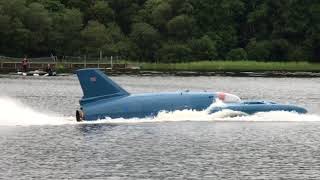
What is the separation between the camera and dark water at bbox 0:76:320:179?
4175 centimetres

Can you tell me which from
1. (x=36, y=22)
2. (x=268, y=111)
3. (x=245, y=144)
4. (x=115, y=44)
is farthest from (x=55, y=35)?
(x=245, y=144)

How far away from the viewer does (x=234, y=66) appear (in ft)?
618

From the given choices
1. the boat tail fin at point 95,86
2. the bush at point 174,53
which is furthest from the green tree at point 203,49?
the boat tail fin at point 95,86

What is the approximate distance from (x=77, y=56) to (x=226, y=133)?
13000 centimetres

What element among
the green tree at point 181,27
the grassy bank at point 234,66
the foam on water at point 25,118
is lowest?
the grassy bank at point 234,66

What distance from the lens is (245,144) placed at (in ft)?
170

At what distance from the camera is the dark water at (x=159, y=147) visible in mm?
41750

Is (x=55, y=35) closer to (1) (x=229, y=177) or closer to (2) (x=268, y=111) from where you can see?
(2) (x=268, y=111)

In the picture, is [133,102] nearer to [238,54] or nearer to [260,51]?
[260,51]

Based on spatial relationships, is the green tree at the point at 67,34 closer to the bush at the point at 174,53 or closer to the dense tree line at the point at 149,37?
the dense tree line at the point at 149,37

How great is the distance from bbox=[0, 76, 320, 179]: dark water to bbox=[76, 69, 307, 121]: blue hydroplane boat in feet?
2.03

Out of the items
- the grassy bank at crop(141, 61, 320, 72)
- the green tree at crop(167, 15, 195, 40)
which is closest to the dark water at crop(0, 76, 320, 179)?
the grassy bank at crop(141, 61, 320, 72)

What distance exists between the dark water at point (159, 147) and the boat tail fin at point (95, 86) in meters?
2.20

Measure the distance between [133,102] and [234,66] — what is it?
417 ft
